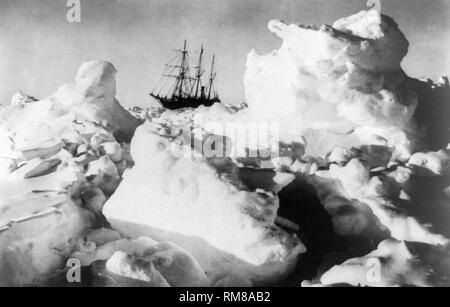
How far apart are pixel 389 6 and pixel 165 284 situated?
1.62 m

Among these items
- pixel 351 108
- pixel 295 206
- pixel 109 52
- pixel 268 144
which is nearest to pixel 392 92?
pixel 351 108

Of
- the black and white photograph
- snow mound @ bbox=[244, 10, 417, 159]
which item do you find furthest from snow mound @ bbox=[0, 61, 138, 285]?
snow mound @ bbox=[244, 10, 417, 159]

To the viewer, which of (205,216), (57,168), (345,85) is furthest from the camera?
(345,85)

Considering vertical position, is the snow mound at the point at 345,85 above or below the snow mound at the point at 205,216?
above

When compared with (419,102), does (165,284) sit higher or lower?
lower

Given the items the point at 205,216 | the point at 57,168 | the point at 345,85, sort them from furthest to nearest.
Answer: the point at 345,85 → the point at 57,168 → the point at 205,216

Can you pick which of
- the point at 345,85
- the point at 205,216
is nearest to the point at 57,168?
the point at 205,216

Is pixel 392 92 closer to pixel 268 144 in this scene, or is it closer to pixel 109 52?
pixel 268 144

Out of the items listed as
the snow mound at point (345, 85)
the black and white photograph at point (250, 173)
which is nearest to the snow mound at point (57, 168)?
the black and white photograph at point (250, 173)

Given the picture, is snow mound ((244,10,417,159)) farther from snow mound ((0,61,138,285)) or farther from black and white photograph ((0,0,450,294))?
snow mound ((0,61,138,285))

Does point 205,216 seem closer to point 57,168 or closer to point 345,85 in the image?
point 57,168

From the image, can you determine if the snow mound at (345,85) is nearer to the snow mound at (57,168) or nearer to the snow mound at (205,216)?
the snow mound at (205,216)

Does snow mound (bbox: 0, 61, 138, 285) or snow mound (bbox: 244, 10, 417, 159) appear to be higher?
snow mound (bbox: 244, 10, 417, 159)

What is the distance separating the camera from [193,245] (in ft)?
4.87
